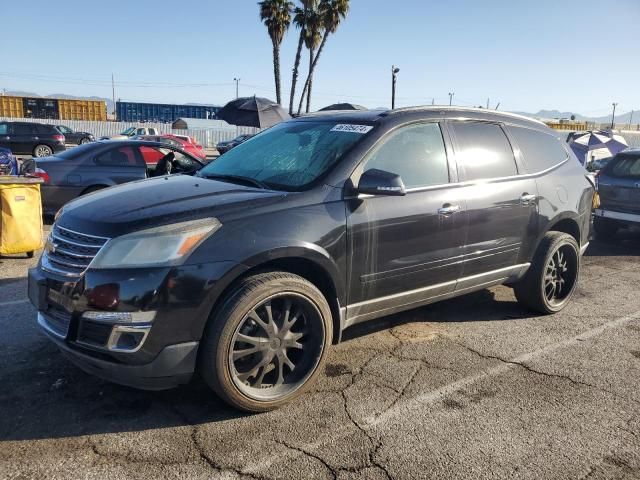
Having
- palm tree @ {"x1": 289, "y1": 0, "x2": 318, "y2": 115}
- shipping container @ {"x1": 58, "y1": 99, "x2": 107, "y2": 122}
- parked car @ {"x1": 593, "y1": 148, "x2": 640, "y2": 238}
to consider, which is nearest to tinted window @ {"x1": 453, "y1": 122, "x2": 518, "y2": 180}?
parked car @ {"x1": 593, "y1": 148, "x2": 640, "y2": 238}

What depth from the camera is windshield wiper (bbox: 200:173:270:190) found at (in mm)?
3525

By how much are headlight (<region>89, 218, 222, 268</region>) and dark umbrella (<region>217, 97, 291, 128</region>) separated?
16.6 metres

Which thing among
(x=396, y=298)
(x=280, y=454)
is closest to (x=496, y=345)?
(x=396, y=298)

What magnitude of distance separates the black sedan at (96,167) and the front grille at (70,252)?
4.48 m

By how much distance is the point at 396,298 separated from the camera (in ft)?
12.2

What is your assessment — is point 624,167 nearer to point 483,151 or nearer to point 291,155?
point 483,151

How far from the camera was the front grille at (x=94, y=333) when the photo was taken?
271cm

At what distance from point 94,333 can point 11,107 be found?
156 ft

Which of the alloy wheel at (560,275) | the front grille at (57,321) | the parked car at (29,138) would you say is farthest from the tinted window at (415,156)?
the parked car at (29,138)

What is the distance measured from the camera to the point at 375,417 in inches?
121

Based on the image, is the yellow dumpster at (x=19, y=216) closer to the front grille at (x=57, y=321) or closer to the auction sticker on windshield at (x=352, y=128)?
the front grille at (x=57, y=321)

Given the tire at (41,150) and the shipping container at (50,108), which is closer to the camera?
the tire at (41,150)

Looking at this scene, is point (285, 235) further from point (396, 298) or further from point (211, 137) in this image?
point (211, 137)

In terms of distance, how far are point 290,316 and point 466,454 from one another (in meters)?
1.23
